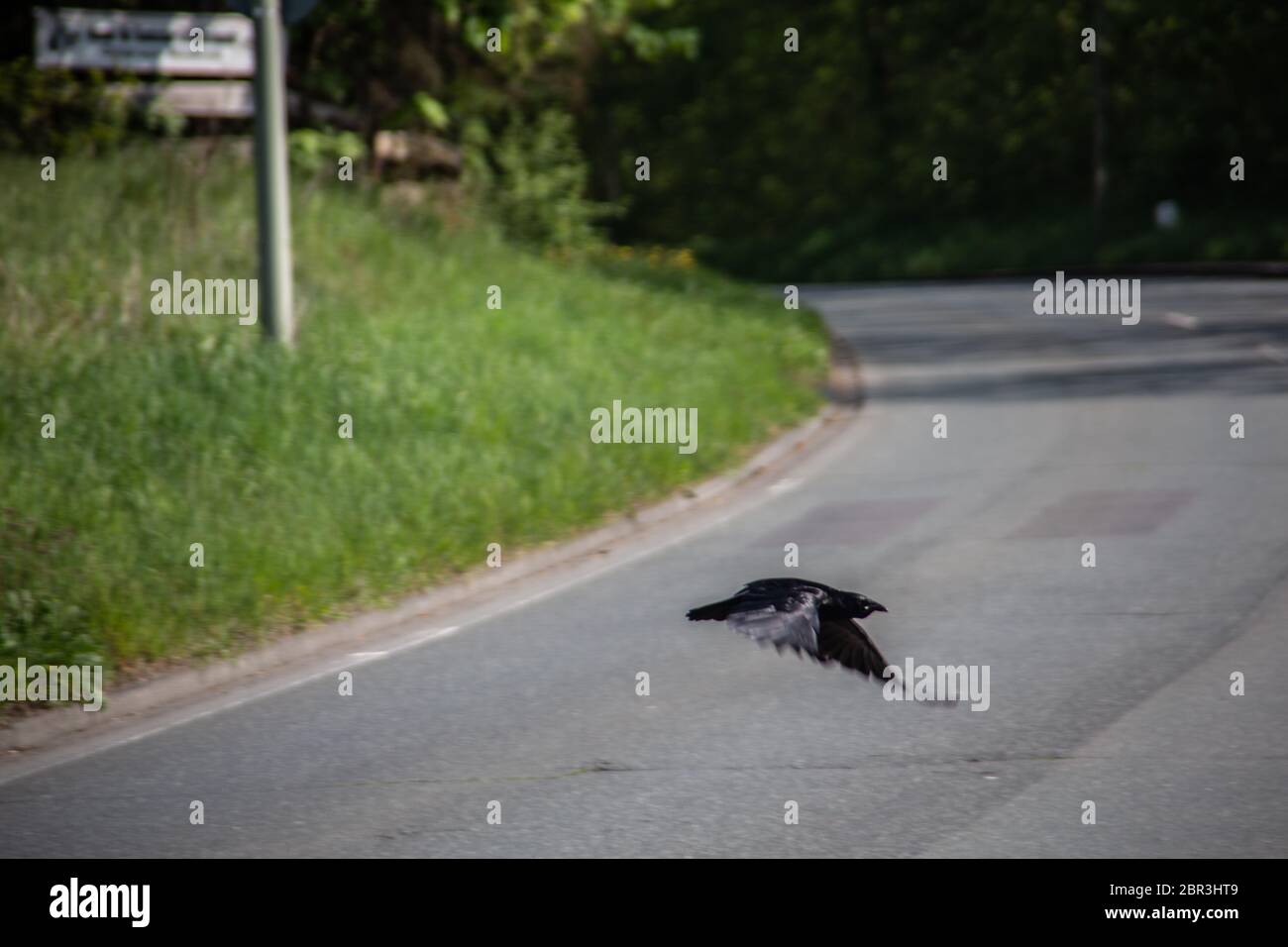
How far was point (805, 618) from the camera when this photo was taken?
632 centimetres

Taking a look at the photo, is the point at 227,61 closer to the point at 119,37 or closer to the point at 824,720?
the point at 119,37

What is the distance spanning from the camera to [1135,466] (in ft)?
45.1

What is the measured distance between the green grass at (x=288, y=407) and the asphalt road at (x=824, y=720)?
1092 mm

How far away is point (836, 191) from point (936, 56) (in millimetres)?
6626

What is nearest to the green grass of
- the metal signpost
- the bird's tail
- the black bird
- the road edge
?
the road edge

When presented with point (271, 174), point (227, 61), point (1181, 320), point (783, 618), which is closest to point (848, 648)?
point (783, 618)

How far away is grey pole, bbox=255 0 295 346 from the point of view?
1213cm

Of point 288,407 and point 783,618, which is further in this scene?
point 288,407

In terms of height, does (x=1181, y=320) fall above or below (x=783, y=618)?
above

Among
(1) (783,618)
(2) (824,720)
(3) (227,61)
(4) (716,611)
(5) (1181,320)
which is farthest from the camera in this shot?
(5) (1181,320)

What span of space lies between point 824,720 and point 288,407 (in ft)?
20.6

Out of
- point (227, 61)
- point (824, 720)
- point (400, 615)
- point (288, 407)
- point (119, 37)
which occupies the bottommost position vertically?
point (824, 720)

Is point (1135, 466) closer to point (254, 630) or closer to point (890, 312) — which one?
point (254, 630)

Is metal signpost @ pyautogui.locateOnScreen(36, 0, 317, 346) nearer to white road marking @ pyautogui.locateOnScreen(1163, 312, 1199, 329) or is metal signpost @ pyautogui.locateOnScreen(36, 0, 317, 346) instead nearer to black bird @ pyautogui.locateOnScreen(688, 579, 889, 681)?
black bird @ pyautogui.locateOnScreen(688, 579, 889, 681)
